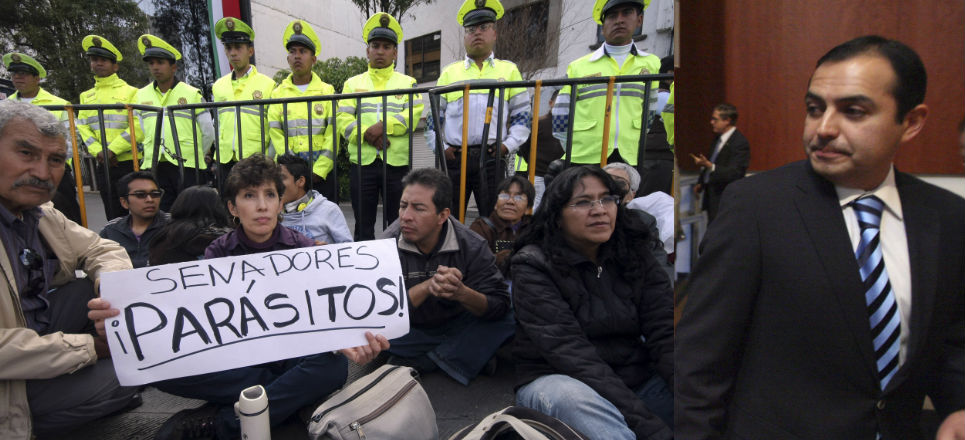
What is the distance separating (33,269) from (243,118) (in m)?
2.61

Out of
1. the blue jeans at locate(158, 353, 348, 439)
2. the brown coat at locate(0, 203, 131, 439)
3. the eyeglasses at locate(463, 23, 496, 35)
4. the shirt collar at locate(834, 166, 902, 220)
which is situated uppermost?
the eyeglasses at locate(463, 23, 496, 35)

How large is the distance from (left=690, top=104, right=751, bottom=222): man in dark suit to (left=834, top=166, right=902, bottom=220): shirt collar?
0.09m

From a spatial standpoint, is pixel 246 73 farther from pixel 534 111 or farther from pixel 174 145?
pixel 534 111

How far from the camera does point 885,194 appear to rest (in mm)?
404

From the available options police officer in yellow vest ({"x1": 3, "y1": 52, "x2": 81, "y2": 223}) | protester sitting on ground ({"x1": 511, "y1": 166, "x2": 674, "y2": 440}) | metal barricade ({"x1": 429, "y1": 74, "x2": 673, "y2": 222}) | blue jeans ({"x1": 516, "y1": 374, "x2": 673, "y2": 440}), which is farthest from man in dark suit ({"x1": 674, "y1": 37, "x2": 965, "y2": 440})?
police officer in yellow vest ({"x1": 3, "y1": 52, "x2": 81, "y2": 223})

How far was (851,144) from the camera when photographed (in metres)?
0.40

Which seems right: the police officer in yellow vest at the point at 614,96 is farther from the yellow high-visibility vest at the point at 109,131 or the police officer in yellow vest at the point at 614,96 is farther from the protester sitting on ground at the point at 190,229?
the yellow high-visibility vest at the point at 109,131

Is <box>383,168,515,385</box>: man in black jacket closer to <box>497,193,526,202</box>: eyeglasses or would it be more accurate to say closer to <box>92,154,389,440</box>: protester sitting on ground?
<box>92,154,389,440</box>: protester sitting on ground

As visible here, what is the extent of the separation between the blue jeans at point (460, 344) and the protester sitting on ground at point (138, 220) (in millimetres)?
2119

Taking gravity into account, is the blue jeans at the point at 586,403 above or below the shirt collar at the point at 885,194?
below

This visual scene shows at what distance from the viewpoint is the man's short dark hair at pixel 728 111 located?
0.47 metres

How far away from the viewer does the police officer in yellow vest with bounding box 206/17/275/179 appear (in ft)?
13.5

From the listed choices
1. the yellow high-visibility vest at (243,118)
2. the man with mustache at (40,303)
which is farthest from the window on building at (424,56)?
the man with mustache at (40,303)

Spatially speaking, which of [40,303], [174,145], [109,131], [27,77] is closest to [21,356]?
[40,303]
